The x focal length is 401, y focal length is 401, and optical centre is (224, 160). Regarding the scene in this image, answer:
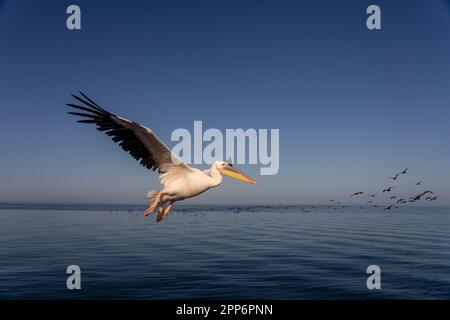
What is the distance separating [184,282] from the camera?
1650 centimetres

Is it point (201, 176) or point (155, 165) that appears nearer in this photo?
point (201, 176)

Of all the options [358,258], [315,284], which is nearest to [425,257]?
[358,258]

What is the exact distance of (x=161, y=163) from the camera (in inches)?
379

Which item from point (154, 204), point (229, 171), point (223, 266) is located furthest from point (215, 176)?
point (223, 266)

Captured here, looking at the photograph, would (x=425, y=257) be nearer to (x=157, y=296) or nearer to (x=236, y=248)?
(x=236, y=248)

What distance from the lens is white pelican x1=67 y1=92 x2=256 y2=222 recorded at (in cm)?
855

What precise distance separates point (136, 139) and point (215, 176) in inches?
86.1

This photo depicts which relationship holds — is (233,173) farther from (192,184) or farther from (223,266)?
(223,266)

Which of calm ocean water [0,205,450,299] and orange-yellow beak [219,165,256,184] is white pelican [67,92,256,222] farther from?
calm ocean water [0,205,450,299]

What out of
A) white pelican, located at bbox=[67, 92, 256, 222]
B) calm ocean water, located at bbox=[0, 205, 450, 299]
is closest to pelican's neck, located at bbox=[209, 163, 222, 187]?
white pelican, located at bbox=[67, 92, 256, 222]

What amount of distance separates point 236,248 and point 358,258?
7233mm

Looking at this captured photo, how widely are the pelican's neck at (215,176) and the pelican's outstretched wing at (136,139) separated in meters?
0.56

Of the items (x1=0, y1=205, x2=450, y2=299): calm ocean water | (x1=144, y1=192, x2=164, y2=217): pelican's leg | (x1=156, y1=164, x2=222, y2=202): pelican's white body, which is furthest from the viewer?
(x1=0, y1=205, x2=450, y2=299): calm ocean water

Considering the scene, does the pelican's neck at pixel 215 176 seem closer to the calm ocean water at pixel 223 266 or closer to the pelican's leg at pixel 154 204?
the pelican's leg at pixel 154 204
